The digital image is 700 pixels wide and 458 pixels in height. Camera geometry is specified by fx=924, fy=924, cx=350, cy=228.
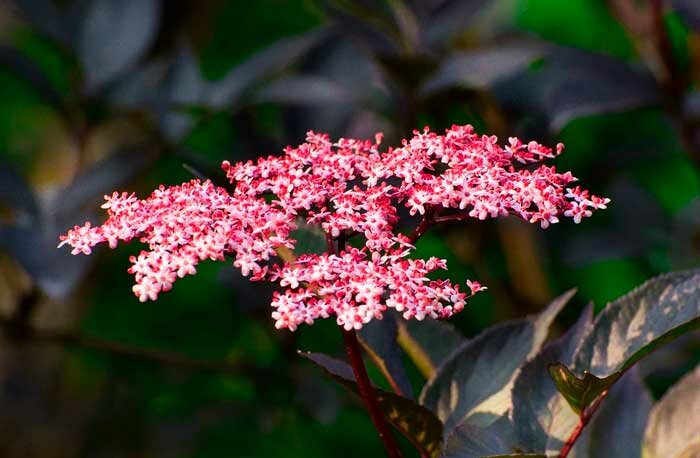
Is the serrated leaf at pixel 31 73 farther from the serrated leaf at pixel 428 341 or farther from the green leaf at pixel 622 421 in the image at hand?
the green leaf at pixel 622 421

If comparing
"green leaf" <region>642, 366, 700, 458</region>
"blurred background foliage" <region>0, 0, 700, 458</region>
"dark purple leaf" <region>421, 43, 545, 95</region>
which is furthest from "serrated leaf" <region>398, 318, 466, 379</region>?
"dark purple leaf" <region>421, 43, 545, 95</region>

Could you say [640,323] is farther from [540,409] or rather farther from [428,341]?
[428,341]

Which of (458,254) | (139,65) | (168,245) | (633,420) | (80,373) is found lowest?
(633,420)

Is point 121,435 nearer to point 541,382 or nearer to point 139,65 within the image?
point 139,65

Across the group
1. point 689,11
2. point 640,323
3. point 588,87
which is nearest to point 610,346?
point 640,323

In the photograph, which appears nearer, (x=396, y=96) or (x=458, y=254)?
(x=396, y=96)

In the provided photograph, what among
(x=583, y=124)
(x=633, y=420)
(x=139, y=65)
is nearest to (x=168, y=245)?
(x=633, y=420)
